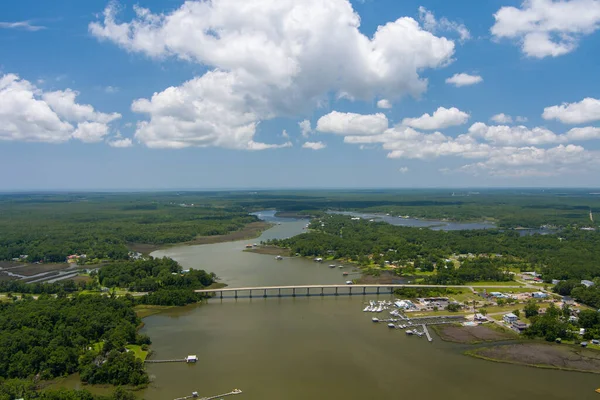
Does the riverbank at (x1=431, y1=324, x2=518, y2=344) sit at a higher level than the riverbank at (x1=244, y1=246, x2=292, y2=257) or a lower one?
lower

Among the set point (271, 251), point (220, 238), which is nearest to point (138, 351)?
point (271, 251)

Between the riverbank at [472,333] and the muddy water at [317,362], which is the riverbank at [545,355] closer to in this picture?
the muddy water at [317,362]

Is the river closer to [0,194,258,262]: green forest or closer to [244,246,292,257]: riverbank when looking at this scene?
[244,246,292,257]: riverbank

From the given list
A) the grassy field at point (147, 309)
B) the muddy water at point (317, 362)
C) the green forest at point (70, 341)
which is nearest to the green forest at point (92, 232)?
the grassy field at point (147, 309)

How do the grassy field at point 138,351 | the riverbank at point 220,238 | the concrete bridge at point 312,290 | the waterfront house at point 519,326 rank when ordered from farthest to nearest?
1. the riverbank at point 220,238
2. the concrete bridge at point 312,290
3. the waterfront house at point 519,326
4. the grassy field at point 138,351

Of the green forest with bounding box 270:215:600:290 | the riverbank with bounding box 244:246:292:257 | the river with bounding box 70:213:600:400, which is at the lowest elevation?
the river with bounding box 70:213:600:400

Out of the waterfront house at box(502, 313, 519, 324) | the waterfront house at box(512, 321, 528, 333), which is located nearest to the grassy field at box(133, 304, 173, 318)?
the waterfront house at box(502, 313, 519, 324)

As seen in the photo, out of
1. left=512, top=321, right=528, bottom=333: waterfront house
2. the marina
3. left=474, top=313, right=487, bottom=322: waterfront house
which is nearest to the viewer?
left=512, top=321, right=528, bottom=333: waterfront house
